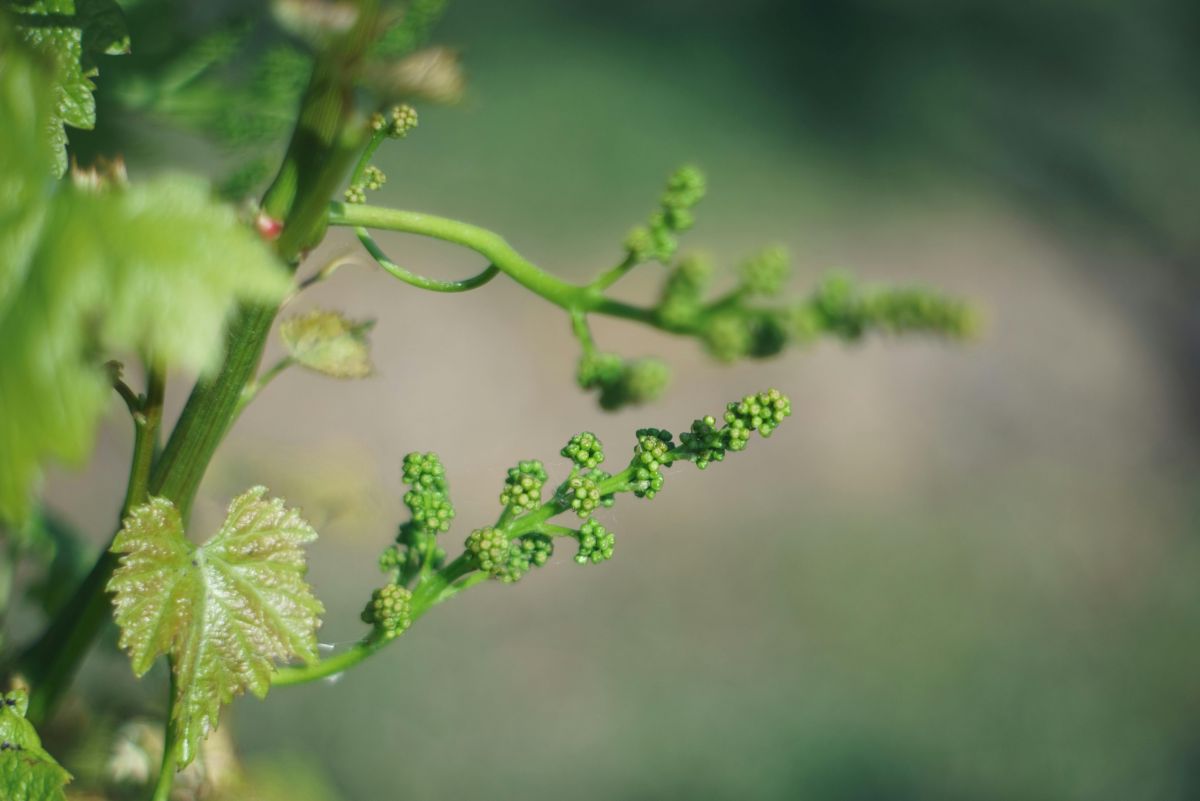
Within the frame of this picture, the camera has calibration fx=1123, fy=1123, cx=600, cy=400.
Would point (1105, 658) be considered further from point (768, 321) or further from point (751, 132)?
point (768, 321)

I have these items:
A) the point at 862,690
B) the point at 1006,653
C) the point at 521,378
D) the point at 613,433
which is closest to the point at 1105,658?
the point at 1006,653

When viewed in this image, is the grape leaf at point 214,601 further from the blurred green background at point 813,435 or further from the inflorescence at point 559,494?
the blurred green background at point 813,435

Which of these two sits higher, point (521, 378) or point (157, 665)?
point (157, 665)

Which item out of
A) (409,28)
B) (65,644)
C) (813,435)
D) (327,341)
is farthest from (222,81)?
(813,435)

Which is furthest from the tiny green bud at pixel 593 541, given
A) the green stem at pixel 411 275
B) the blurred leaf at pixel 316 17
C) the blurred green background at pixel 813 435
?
the blurred green background at pixel 813 435

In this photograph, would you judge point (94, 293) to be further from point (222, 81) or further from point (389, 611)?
point (222, 81)

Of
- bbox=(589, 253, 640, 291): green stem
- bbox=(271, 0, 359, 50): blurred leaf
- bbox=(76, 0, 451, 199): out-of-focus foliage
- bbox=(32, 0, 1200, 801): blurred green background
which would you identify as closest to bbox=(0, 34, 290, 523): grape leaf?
bbox=(271, 0, 359, 50): blurred leaf

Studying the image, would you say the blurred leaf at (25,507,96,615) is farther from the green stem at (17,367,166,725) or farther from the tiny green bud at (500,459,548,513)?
the tiny green bud at (500,459,548,513)

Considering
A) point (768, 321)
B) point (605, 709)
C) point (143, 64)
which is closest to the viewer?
point (768, 321)
